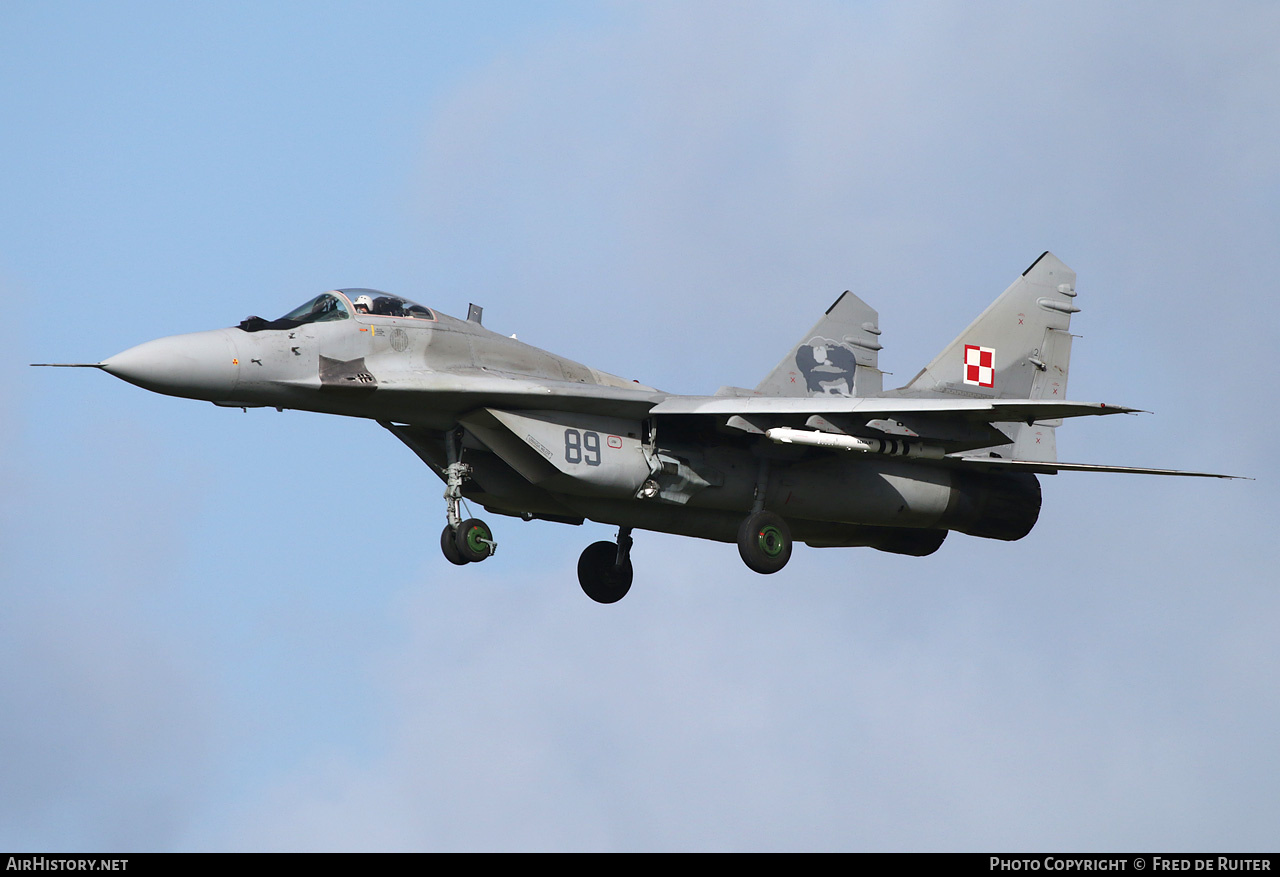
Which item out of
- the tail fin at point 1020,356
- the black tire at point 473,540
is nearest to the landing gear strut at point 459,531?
the black tire at point 473,540

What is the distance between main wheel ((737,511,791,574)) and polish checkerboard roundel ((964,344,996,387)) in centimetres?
444

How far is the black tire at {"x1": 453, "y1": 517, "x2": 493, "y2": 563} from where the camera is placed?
70.3 feet

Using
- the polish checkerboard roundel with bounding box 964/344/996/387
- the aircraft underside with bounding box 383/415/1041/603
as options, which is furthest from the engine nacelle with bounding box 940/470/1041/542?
the polish checkerboard roundel with bounding box 964/344/996/387

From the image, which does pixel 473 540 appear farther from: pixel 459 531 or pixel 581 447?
pixel 581 447

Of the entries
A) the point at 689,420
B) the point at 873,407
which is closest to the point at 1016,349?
the point at 873,407

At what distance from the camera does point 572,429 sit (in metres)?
21.9

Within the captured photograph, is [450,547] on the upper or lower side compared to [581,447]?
lower

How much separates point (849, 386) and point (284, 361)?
8711mm

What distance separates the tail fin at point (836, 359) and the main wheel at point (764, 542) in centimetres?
245

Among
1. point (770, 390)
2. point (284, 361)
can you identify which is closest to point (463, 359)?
point (284, 361)

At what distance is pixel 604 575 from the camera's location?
82.3 feet

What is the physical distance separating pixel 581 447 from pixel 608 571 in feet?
12.0

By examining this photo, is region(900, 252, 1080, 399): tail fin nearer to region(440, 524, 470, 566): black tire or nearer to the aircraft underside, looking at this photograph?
the aircraft underside
